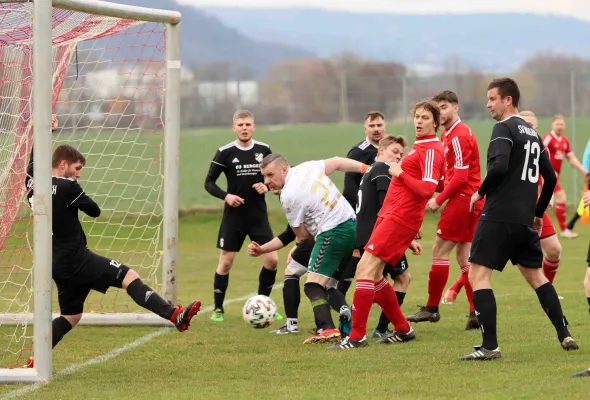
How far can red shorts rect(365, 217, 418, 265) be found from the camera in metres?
8.27

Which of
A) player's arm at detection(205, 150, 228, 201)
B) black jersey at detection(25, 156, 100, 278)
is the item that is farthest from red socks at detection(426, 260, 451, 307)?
black jersey at detection(25, 156, 100, 278)

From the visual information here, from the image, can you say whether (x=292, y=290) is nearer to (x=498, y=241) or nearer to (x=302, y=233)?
(x=302, y=233)

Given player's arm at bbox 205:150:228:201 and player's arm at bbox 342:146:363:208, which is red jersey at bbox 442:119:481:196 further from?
player's arm at bbox 205:150:228:201

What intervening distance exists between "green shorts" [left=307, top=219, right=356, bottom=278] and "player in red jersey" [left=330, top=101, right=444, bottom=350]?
1.86 ft

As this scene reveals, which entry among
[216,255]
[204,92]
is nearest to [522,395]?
[216,255]

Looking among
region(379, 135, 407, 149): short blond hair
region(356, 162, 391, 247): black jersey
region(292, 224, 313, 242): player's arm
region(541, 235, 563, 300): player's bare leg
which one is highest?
region(379, 135, 407, 149): short blond hair

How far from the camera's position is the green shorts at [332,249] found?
29.2 ft

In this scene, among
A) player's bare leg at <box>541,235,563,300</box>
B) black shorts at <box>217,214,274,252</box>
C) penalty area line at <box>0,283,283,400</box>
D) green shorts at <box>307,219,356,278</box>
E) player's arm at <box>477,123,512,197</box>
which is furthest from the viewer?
black shorts at <box>217,214,274,252</box>

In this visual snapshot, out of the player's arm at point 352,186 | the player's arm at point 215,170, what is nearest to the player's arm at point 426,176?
the player's arm at point 352,186

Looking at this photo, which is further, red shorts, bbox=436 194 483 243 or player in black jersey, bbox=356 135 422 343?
red shorts, bbox=436 194 483 243

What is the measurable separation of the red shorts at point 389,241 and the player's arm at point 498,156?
95 cm

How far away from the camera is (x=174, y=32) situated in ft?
34.3

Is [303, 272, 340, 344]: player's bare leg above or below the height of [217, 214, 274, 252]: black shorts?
below

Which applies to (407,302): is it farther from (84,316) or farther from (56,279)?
(56,279)
